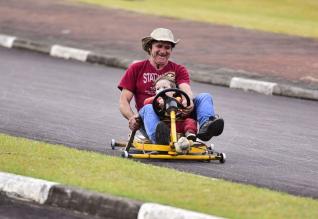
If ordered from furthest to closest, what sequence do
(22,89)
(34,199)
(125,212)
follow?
(22,89) < (34,199) < (125,212)

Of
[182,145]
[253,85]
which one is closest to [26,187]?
[182,145]

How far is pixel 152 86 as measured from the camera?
11047 millimetres

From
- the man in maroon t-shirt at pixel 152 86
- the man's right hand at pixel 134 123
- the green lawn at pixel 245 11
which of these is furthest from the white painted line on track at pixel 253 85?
the man's right hand at pixel 134 123

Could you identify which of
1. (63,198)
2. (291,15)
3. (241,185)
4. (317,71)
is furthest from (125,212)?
(291,15)

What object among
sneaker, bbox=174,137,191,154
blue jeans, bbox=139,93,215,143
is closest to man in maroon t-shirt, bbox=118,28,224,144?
blue jeans, bbox=139,93,215,143

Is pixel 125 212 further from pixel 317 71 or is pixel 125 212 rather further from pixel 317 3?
pixel 317 3

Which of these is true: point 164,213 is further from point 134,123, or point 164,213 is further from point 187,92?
point 187,92

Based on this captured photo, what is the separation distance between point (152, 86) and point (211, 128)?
2.98ft

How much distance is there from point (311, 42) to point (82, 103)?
6.67m

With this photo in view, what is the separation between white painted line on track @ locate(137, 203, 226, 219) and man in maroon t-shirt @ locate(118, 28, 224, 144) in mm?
2557

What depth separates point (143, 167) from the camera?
373 inches

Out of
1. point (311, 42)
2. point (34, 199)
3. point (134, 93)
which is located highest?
point (311, 42)

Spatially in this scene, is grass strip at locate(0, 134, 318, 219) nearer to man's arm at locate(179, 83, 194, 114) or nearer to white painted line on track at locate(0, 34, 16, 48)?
man's arm at locate(179, 83, 194, 114)

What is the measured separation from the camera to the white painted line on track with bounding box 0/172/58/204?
8617 millimetres
